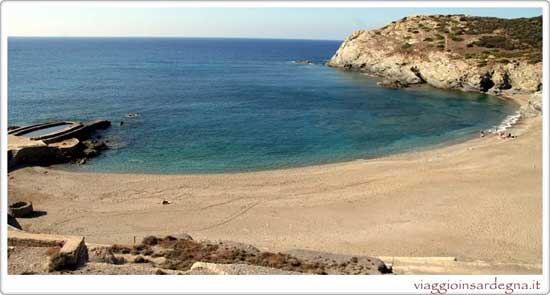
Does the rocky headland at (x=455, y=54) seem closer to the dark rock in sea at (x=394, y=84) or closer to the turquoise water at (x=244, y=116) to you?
the dark rock in sea at (x=394, y=84)

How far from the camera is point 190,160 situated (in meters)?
37.4

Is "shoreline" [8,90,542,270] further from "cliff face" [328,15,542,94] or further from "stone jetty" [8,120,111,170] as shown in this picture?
"cliff face" [328,15,542,94]

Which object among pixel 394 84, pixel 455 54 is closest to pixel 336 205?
pixel 394 84

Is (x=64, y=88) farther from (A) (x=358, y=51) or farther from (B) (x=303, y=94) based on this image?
(A) (x=358, y=51)

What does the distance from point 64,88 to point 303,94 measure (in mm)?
37618

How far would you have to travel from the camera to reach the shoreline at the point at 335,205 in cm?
2161

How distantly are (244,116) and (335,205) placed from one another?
28616 mm

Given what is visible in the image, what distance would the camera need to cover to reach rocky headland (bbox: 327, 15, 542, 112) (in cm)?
6812

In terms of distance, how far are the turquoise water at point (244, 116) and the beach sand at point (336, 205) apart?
Answer: 3761 mm

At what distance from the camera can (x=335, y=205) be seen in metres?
26.9

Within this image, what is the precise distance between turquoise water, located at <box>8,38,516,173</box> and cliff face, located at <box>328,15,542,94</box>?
4.56 metres

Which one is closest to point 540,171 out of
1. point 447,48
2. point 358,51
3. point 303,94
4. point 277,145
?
point 277,145

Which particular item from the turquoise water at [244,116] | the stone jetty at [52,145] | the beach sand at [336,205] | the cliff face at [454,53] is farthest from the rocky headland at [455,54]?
the stone jetty at [52,145]

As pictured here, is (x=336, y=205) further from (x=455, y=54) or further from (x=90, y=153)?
(x=455, y=54)
